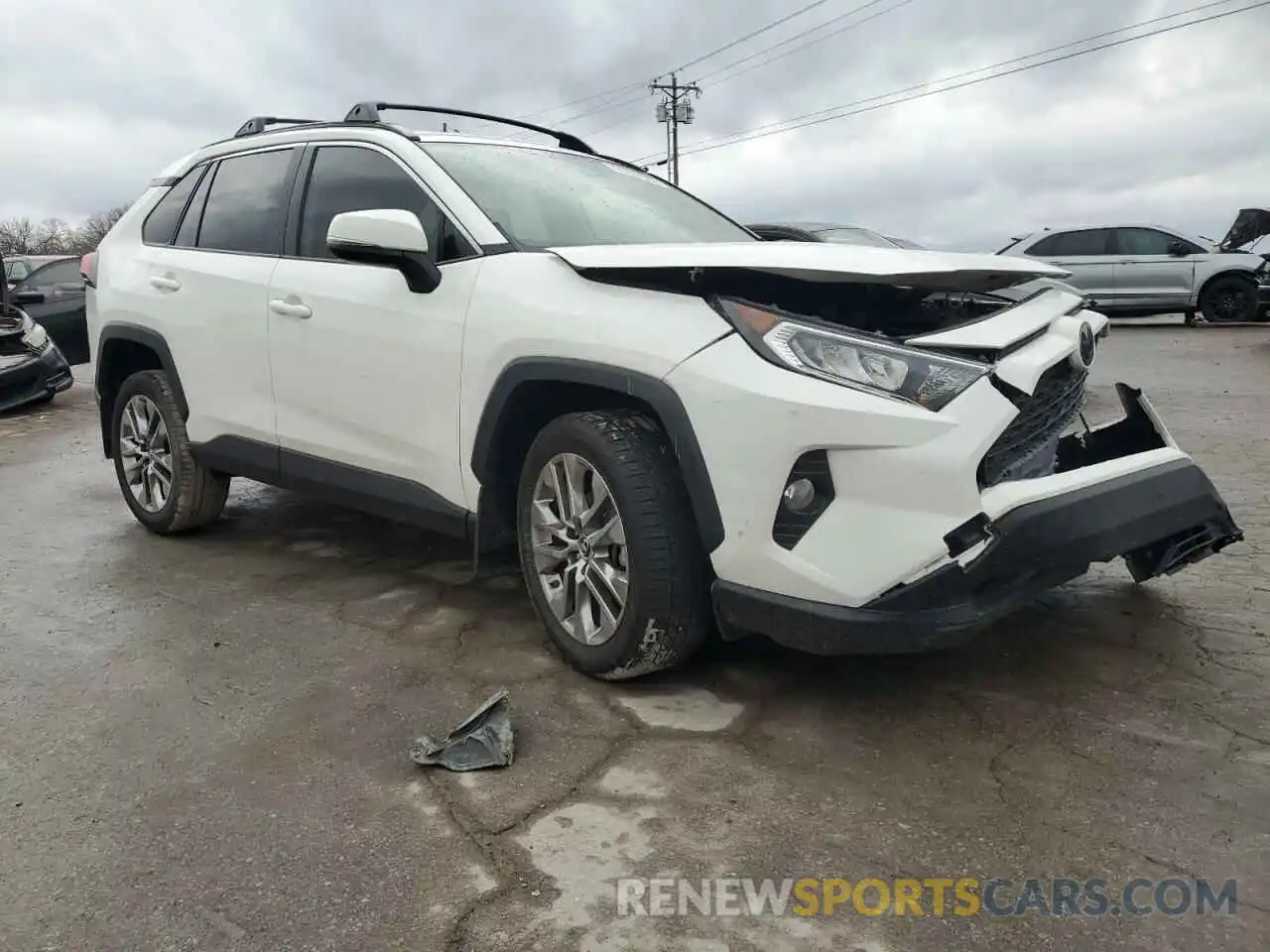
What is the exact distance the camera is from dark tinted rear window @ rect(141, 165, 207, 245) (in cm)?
483

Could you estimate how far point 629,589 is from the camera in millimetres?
2893

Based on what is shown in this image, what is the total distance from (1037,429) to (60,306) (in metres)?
11.3

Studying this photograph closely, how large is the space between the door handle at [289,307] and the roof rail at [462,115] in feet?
2.66

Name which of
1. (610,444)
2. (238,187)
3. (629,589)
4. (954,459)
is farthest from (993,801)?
(238,187)

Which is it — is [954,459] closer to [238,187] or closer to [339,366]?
[339,366]

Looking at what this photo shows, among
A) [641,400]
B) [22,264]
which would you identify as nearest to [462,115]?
[641,400]

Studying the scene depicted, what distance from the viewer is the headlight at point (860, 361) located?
251cm

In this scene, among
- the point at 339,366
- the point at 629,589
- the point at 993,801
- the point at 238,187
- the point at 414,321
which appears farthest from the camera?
the point at 238,187

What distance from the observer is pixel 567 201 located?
374 cm

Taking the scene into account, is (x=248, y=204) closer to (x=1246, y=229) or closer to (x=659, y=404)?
(x=659, y=404)

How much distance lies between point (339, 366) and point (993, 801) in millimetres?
2553

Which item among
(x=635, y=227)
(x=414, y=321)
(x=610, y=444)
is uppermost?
(x=635, y=227)

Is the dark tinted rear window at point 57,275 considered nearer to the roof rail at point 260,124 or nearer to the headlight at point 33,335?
the headlight at point 33,335

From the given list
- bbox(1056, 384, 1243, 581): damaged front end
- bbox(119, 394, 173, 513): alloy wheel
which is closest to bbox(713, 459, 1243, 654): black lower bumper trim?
bbox(1056, 384, 1243, 581): damaged front end
